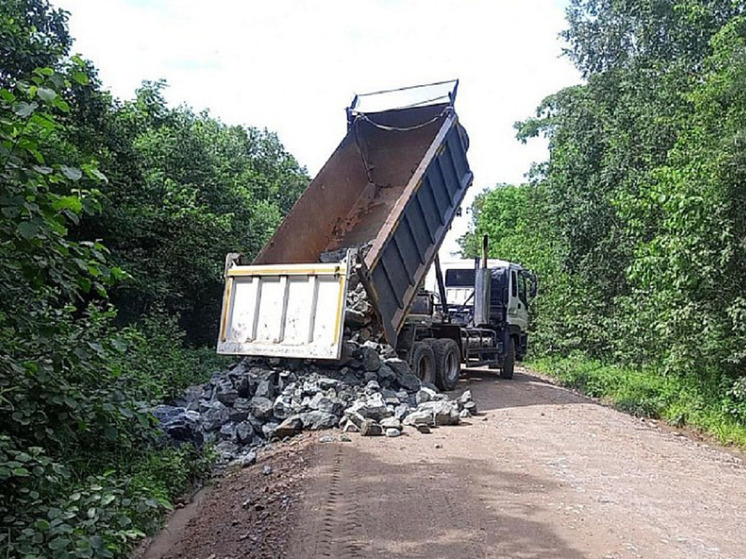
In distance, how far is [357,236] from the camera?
1068cm

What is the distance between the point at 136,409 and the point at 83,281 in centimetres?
103

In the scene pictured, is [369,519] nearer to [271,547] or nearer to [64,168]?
[271,547]

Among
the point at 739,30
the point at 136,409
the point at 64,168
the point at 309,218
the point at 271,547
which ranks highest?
the point at 739,30

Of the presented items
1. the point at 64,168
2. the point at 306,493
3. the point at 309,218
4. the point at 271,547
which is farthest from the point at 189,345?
the point at 64,168

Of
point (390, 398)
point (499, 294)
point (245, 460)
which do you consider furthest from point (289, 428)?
point (499, 294)

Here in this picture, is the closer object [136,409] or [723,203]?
[136,409]

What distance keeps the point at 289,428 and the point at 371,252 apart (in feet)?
8.62

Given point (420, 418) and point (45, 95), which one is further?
point (420, 418)

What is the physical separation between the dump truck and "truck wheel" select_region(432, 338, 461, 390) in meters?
0.02

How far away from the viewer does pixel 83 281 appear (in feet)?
11.9

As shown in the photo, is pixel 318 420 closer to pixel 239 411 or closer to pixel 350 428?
pixel 350 428

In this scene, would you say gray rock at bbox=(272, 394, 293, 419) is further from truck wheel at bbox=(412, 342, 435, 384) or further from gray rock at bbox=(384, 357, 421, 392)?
truck wheel at bbox=(412, 342, 435, 384)

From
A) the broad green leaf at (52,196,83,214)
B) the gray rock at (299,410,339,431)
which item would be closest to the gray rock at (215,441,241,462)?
the gray rock at (299,410,339,431)

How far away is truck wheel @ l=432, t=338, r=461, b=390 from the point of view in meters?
11.1
